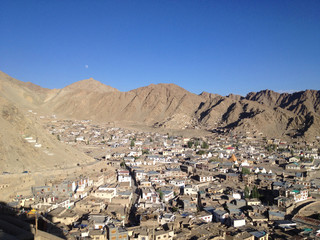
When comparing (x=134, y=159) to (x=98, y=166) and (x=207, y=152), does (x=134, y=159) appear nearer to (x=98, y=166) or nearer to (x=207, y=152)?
(x=98, y=166)

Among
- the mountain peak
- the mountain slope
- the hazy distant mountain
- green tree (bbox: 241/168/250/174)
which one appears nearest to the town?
green tree (bbox: 241/168/250/174)

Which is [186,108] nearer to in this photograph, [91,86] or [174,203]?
[91,86]

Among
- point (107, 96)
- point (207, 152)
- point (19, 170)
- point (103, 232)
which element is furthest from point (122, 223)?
point (107, 96)

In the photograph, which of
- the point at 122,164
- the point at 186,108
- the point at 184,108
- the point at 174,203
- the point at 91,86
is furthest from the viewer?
the point at 91,86

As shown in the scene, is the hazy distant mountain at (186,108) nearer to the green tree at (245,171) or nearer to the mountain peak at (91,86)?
the mountain peak at (91,86)

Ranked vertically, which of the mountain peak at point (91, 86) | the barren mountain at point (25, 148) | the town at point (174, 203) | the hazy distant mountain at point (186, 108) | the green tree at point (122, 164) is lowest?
the town at point (174, 203)

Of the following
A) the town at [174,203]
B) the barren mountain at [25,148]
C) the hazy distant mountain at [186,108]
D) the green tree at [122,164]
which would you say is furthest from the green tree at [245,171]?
the hazy distant mountain at [186,108]

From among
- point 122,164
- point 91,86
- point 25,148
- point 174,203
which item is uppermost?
point 91,86

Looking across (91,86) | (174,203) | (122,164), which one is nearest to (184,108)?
(91,86)
